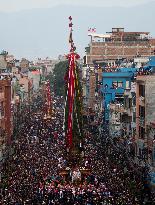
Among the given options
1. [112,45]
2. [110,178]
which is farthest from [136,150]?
[112,45]

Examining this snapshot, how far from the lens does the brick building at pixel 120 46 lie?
120688 millimetres

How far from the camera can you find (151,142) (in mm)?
49719

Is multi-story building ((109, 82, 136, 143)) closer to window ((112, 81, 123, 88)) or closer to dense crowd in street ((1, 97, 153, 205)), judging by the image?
dense crowd in street ((1, 97, 153, 205))

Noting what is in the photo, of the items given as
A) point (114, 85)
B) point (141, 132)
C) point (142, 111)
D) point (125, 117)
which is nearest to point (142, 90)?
point (142, 111)

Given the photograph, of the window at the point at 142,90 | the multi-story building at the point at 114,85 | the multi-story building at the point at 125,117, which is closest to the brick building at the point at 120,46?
the multi-story building at the point at 114,85

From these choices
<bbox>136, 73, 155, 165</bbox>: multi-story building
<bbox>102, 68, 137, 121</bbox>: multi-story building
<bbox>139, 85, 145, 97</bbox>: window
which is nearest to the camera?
<bbox>136, 73, 155, 165</bbox>: multi-story building

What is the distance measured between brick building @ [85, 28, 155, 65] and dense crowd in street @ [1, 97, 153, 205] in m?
48.6

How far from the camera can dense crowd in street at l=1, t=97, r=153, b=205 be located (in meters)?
39.6

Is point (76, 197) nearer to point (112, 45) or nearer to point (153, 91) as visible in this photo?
point (153, 91)

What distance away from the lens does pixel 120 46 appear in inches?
4791

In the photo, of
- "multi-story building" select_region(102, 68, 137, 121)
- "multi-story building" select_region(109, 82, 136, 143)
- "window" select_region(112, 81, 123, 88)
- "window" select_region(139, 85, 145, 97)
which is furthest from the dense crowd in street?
"window" select_region(112, 81, 123, 88)

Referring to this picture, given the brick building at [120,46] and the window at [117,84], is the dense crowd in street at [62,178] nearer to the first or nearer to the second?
the window at [117,84]

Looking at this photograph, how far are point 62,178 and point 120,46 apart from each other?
80.7m

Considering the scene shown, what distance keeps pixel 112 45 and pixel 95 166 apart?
71.8 metres
